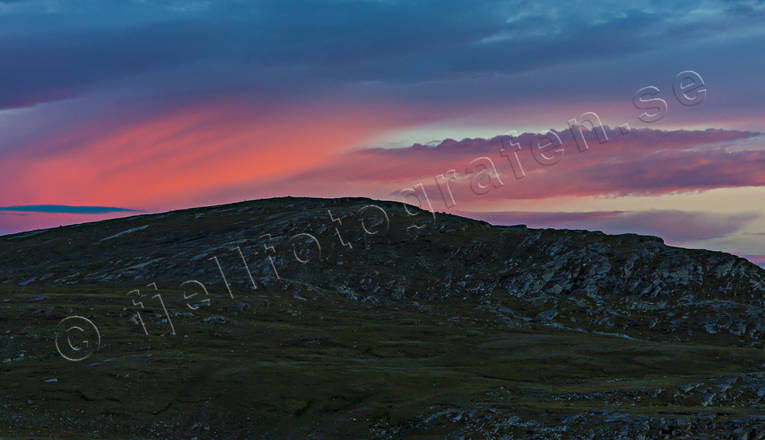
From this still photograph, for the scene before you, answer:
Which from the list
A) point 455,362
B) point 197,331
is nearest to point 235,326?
point 197,331

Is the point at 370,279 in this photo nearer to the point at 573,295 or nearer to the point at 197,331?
the point at 573,295

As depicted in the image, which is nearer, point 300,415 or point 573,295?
point 300,415

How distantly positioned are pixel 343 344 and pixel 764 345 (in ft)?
261

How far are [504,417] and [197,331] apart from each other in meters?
74.0

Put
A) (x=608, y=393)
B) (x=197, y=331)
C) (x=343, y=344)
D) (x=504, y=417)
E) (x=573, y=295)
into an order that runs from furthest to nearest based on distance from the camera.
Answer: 1. (x=573, y=295)
2. (x=197, y=331)
3. (x=343, y=344)
4. (x=608, y=393)
5. (x=504, y=417)

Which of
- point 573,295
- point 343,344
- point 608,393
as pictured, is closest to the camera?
point 608,393

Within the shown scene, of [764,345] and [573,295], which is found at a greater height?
[573,295]

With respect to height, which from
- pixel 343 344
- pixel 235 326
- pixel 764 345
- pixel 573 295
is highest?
pixel 235 326

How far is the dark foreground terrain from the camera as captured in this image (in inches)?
2611

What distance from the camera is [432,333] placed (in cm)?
12250

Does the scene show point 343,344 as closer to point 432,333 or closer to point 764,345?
point 432,333

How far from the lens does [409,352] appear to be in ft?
350

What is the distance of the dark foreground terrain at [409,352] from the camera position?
66.3 metres

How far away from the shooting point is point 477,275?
620 ft
